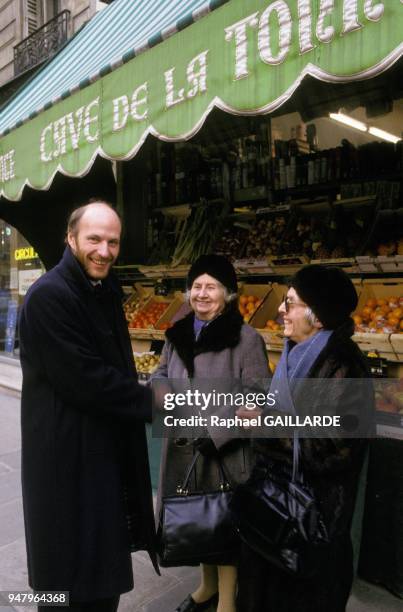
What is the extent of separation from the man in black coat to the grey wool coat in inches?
24.6

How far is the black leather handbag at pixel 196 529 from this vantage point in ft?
7.39

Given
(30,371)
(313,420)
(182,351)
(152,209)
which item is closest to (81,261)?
(30,371)

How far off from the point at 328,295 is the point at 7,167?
140 inches

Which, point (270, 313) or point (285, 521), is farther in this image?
point (270, 313)

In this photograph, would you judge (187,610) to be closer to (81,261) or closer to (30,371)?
(30,371)

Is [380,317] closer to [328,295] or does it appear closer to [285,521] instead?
[328,295]

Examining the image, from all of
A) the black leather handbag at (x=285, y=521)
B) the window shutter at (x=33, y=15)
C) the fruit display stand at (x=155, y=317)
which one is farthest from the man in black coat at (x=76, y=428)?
the window shutter at (x=33, y=15)

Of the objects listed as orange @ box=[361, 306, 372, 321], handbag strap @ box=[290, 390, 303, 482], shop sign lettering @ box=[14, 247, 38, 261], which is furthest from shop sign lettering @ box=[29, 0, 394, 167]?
shop sign lettering @ box=[14, 247, 38, 261]

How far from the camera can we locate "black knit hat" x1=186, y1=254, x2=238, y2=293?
2711 millimetres

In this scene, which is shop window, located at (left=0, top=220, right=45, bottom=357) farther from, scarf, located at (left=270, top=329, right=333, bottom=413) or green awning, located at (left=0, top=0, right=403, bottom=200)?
scarf, located at (left=270, top=329, right=333, bottom=413)

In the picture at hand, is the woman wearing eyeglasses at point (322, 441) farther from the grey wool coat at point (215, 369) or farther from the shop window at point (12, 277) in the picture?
the shop window at point (12, 277)

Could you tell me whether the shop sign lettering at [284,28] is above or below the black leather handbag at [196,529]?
above

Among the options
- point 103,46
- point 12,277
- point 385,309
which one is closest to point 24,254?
point 12,277

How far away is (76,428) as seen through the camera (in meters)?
1.92
